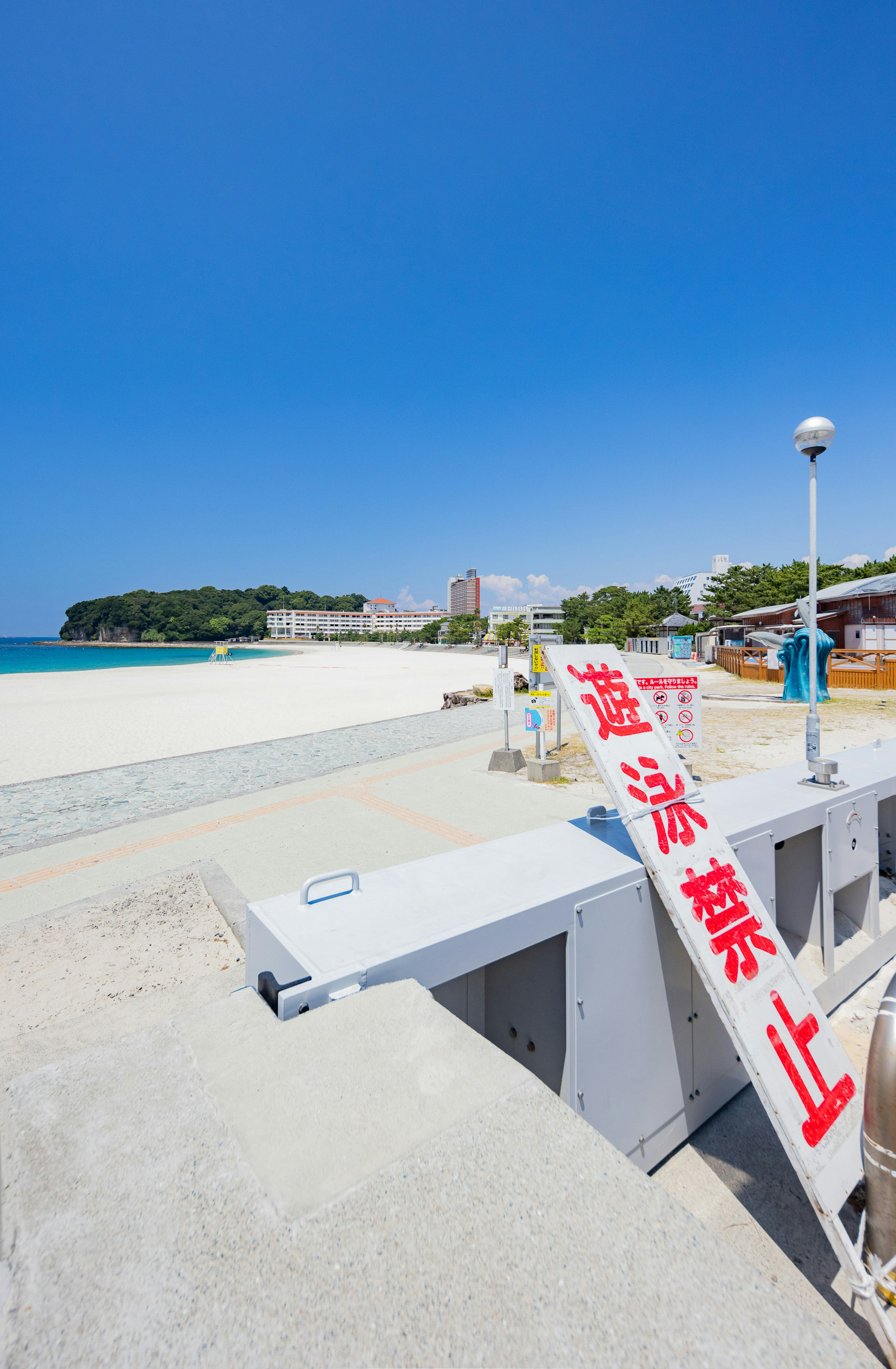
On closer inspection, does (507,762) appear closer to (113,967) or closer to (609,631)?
(113,967)

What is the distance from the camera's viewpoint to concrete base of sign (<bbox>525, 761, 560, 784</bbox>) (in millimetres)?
9562

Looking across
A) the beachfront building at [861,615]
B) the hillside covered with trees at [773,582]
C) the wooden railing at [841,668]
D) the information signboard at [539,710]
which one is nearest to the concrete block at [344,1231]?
the information signboard at [539,710]

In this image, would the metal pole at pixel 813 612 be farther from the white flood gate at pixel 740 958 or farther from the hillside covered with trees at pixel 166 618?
the hillside covered with trees at pixel 166 618

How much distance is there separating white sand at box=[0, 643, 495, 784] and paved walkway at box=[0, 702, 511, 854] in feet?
3.77

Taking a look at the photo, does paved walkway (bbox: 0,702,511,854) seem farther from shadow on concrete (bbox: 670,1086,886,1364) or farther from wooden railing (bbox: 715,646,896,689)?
wooden railing (bbox: 715,646,896,689)

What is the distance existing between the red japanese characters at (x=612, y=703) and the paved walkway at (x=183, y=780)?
282 inches

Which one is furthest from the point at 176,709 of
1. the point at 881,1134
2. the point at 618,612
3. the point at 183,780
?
the point at 618,612

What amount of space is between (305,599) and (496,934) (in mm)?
183600

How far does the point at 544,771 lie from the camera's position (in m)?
9.60

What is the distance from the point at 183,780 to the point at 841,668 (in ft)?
73.1

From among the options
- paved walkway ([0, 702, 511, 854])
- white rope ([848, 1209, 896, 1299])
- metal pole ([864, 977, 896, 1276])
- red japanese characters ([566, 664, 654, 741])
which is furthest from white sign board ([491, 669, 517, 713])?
white rope ([848, 1209, 896, 1299])

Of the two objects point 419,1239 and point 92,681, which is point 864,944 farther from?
point 92,681

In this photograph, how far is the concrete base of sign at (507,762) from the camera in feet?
33.2

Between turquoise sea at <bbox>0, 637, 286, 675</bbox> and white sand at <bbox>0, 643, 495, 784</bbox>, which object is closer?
white sand at <bbox>0, 643, 495, 784</bbox>
